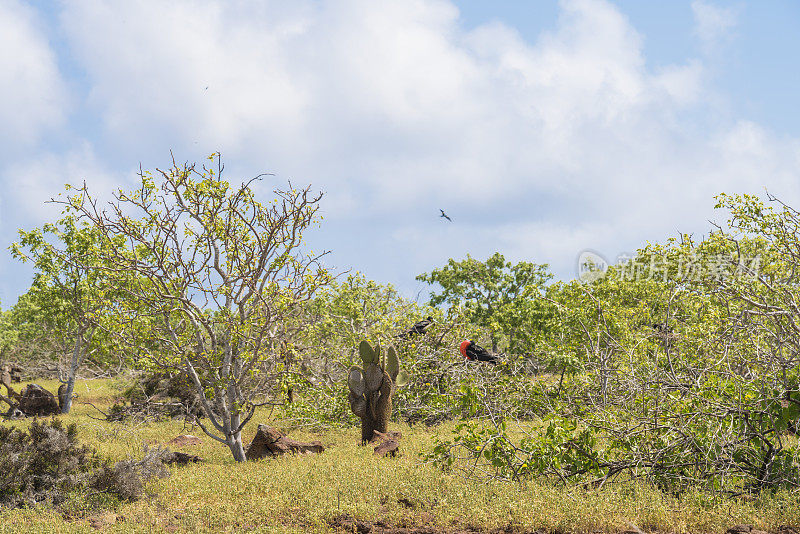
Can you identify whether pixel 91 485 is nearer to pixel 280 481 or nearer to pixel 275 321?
pixel 280 481

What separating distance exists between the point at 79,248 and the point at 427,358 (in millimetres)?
13203

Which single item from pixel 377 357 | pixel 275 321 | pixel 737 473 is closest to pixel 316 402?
pixel 377 357

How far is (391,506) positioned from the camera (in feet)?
23.7

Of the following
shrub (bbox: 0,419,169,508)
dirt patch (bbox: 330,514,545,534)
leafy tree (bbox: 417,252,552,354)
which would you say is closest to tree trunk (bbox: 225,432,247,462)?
shrub (bbox: 0,419,169,508)

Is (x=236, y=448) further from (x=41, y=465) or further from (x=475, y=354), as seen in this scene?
(x=475, y=354)

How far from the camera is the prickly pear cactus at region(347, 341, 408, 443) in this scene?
1393 centimetres

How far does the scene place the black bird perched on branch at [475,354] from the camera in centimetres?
1667

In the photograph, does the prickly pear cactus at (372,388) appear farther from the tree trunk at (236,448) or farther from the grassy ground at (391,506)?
the grassy ground at (391,506)

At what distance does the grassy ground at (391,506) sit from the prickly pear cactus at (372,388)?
3.89 m

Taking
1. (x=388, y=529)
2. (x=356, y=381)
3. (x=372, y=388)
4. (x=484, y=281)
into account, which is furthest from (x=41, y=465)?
(x=484, y=281)

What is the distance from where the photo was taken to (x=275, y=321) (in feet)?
37.4

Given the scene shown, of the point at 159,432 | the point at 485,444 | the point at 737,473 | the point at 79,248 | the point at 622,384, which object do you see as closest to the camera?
the point at 737,473

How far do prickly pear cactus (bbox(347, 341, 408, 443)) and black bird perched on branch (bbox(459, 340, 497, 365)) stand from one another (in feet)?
9.31

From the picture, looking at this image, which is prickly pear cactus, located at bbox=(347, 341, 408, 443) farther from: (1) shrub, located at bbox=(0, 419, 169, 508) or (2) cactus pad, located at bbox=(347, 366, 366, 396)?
(1) shrub, located at bbox=(0, 419, 169, 508)
